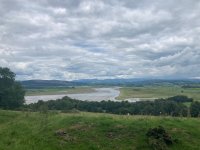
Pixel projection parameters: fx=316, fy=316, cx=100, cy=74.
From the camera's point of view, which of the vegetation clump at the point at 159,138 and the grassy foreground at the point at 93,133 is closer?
the vegetation clump at the point at 159,138

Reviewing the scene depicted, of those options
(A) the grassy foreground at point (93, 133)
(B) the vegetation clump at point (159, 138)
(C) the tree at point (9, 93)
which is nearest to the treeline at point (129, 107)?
(C) the tree at point (9, 93)

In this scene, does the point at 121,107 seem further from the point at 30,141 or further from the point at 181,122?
the point at 30,141

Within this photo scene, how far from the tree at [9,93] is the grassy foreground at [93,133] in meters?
35.9

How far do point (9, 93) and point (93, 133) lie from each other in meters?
45.0

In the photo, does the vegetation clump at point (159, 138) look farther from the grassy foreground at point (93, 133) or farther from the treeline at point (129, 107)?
the treeline at point (129, 107)

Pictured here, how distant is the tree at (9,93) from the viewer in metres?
69.4

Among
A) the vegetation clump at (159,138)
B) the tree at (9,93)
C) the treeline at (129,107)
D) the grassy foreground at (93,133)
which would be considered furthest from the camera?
the tree at (9,93)

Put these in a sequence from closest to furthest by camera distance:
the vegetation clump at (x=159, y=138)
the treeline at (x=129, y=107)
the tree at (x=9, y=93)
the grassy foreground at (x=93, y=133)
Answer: the vegetation clump at (x=159, y=138) → the grassy foreground at (x=93, y=133) → the treeline at (x=129, y=107) → the tree at (x=9, y=93)

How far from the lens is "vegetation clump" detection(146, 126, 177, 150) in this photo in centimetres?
2694

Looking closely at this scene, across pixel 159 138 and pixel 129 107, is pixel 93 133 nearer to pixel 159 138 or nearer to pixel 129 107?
pixel 159 138

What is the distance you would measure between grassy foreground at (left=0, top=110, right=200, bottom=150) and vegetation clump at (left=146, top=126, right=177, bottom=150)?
53 centimetres

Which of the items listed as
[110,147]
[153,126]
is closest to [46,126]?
[110,147]

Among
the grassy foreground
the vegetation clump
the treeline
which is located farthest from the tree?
the vegetation clump

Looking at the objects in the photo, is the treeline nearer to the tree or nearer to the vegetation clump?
the tree
